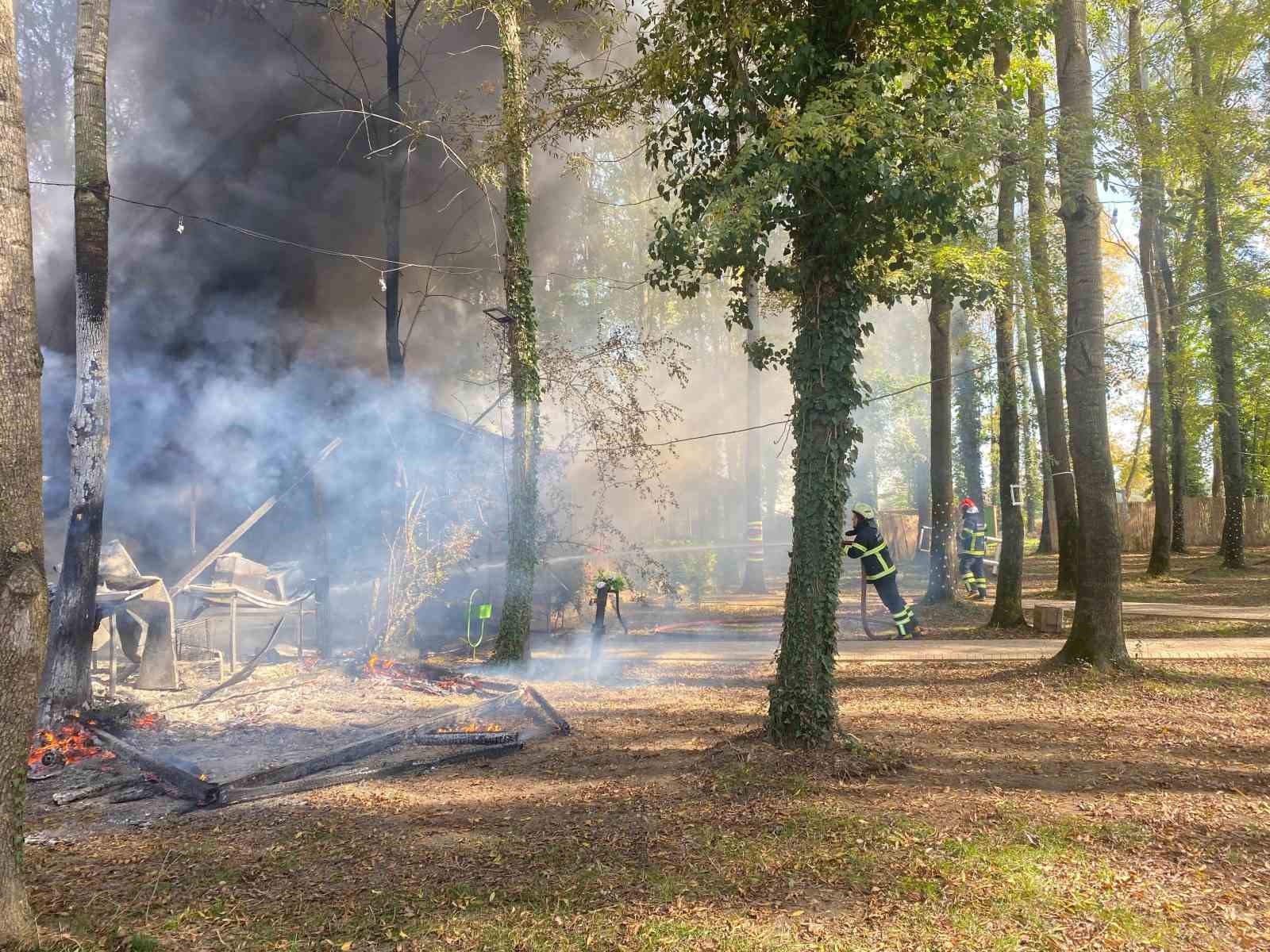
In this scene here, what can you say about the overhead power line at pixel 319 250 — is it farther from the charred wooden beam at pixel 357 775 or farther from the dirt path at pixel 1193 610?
the dirt path at pixel 1193 610

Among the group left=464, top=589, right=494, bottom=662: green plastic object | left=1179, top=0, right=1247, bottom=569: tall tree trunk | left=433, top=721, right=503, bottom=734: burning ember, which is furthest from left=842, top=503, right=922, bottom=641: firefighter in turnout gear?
left=1179, top=0, right=1247, bottom=569: tall tree trunk

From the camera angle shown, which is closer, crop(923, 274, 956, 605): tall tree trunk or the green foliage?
crop(923, 274, 956, 605): tall tree trunk

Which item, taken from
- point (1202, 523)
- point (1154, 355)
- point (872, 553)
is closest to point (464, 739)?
point (872, 553)

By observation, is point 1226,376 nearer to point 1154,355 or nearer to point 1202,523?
point 1154,355

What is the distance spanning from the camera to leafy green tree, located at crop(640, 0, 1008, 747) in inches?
225

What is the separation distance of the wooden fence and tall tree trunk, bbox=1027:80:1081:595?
44.3 ft

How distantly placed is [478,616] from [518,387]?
3.57 m

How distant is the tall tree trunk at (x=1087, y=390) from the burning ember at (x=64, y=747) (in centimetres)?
885

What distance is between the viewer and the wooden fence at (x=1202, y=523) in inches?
1049

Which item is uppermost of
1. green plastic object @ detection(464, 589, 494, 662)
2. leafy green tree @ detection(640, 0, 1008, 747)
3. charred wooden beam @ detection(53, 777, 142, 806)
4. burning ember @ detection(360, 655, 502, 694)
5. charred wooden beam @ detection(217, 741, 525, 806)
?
leafy green tree @ detection(640, 0, 1008, 747)

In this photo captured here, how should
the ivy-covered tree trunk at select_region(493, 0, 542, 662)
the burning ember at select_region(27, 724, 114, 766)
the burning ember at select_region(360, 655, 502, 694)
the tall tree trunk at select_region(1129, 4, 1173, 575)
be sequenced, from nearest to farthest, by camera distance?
the burning ember at select_region(27, 724, 114, 766)
the burning ember at select_region(360, 655, 502, 694)
the ivy-covered tree trunk at select_region(493, 0, 542, 662)
the tall tree trunk at select_region(1129, 4, 1173, 575)

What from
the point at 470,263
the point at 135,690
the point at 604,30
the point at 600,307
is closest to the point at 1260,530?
the point at 600,307

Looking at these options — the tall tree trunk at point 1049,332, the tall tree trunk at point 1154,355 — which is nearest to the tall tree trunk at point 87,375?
the tall tree trunk at point 1049,332

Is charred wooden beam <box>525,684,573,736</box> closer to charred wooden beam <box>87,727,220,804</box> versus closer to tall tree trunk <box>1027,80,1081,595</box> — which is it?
charred wooden beam <box>87,727,220,804</box>
